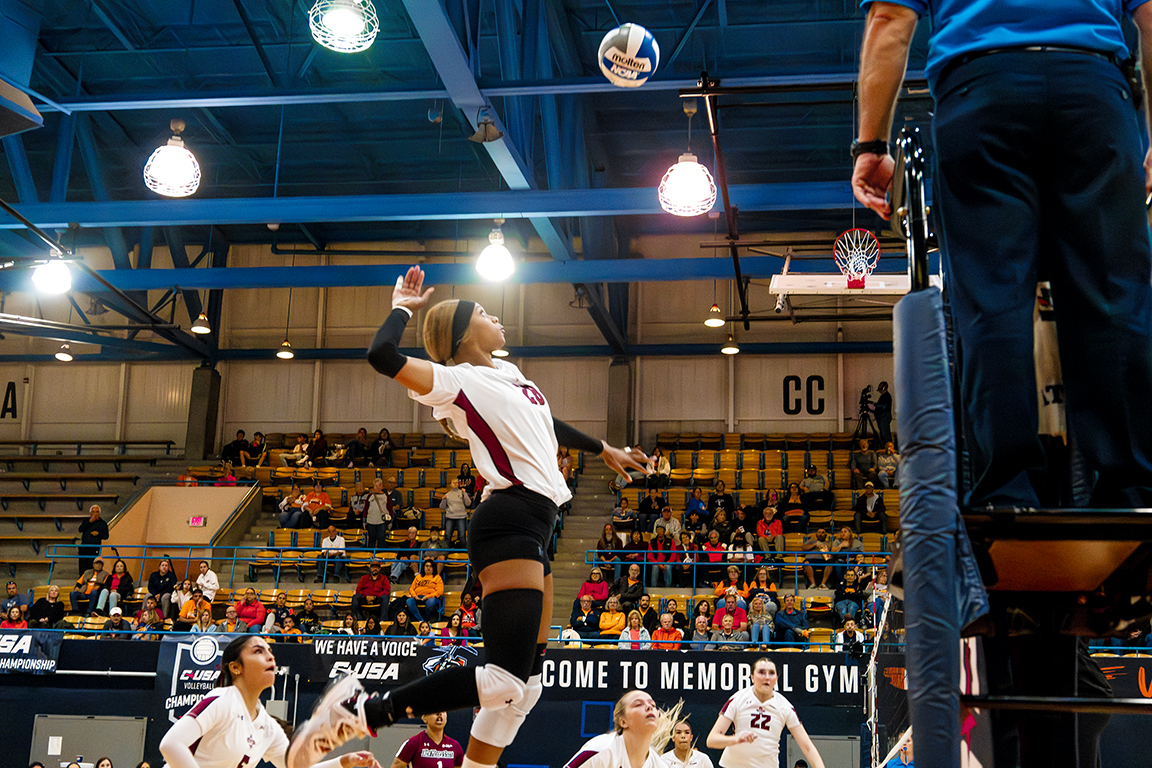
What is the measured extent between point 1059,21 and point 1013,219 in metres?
0.40

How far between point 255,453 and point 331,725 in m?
20.3

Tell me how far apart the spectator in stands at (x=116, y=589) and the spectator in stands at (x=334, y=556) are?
312 cm

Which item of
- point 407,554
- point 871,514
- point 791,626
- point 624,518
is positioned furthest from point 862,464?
point 407,554

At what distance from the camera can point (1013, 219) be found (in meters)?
1.80

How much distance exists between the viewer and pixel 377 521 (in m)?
18.4

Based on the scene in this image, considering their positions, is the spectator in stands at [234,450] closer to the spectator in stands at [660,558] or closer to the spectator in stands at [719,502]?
the spectator in stands at [660,558]

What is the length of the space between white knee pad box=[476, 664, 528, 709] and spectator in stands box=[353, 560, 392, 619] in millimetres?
12367

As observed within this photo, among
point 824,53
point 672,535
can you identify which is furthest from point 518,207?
point 672,535

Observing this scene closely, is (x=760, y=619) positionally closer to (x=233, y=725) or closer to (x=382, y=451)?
(x=233, y=725)

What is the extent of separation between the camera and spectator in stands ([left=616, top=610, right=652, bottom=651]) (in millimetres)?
11484

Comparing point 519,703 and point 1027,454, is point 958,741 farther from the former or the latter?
point 519,703

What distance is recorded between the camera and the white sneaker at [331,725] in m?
3.02

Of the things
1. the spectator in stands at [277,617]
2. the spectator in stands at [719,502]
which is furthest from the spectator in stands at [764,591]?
the spectator in stands at [277,617]

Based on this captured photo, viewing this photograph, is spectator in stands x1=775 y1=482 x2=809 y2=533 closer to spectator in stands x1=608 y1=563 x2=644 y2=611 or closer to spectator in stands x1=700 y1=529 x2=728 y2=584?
spectator in stands x1=700 y1=529 x2=728 y2=584
